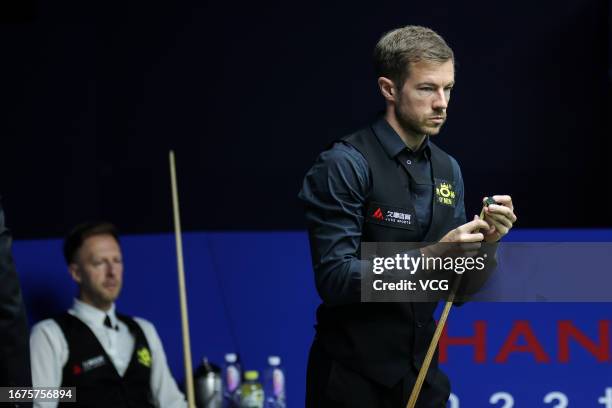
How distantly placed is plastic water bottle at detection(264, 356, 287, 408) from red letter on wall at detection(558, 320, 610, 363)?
107 centimetres

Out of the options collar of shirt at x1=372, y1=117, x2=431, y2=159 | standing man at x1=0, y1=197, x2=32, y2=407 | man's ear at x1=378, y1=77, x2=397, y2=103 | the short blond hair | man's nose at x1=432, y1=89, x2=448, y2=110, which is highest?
the short blond hair

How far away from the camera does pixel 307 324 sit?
412 centimetres

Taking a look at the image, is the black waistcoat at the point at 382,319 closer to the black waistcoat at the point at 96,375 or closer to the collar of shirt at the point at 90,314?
the black waistcoat at the point at 96,375

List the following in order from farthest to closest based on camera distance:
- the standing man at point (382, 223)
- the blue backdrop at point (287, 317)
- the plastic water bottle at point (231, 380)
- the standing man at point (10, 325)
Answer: the plastic water bottle at point (231, 380) < the blue backdrop at point (287, 317) < the standing man at point (382, 223) < the standing man at point (10, 325)

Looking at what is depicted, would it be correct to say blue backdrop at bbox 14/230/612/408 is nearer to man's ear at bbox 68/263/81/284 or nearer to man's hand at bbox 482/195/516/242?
man's ear at bbox 68/263/81/284

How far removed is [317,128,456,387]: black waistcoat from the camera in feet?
7.41

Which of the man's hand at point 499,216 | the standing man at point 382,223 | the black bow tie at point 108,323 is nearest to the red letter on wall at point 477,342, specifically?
Answer: the black bow tie at point 108,323

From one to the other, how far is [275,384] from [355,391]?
1845 millimetres

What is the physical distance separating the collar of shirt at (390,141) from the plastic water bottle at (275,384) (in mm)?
1841

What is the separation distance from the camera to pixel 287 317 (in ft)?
13.6

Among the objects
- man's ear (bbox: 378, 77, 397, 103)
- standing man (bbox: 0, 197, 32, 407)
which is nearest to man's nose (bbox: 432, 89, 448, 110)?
man's ear (bbox: 378, 77, 397, 103)

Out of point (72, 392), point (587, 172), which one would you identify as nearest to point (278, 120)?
point (587, 172)

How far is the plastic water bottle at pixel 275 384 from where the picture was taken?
13.3ft

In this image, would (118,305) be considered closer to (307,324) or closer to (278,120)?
(307,324)
